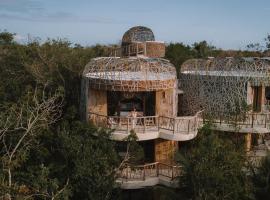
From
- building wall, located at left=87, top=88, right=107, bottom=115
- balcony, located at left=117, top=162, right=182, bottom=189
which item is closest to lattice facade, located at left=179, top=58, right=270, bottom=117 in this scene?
balcony, located at left=117, top=162, right=182, bottom=189

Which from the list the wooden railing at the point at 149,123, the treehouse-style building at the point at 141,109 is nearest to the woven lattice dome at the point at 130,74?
the treehouse-style building at the point at 141,109

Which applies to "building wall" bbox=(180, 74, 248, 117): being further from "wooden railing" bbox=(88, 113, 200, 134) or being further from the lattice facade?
"wooden railing" bbox=(88, 113, 200, 134)

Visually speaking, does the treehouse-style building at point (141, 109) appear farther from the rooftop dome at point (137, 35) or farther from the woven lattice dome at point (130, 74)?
the rooftop dome at point (137, 35)

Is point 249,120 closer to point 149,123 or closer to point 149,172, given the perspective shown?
point 149,123

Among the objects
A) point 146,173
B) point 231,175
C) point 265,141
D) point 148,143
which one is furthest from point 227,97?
point 231,175

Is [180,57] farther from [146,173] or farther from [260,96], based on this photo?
[146,173]

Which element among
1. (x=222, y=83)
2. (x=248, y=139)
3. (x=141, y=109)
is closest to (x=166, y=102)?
(x=141, y=109)

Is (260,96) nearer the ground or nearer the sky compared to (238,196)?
nearer the sky

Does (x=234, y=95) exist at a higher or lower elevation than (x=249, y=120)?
higher
